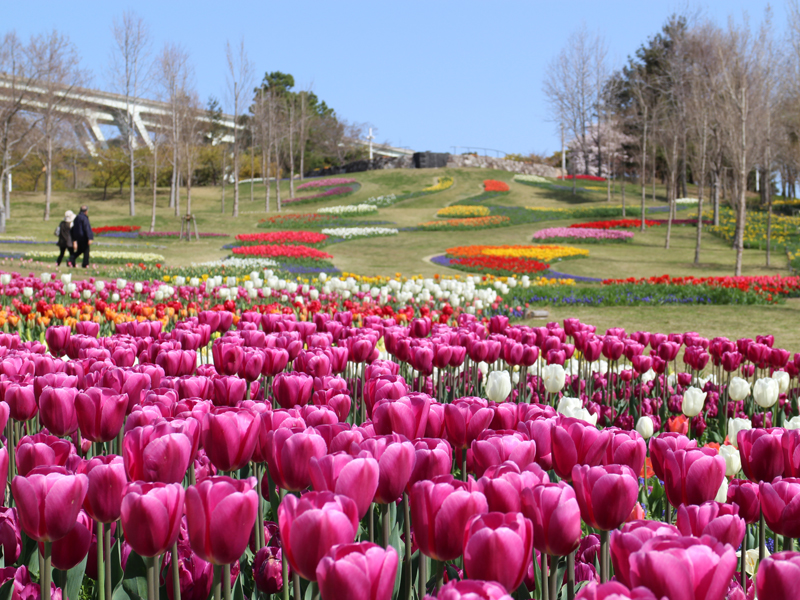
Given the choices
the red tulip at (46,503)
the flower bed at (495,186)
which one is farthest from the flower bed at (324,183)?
A: the red tulip at (46,503)

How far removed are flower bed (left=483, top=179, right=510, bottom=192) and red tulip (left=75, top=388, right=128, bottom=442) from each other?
129ft

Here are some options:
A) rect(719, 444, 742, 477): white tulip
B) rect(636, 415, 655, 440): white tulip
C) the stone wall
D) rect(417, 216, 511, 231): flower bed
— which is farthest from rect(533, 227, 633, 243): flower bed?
the stone wall

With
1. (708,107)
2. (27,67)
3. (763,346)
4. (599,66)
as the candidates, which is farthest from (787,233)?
(27,67)

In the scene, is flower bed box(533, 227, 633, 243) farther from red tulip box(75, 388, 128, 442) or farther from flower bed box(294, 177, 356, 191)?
red tulip box(75, 388, 128, 442)

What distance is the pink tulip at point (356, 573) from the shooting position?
84 cm

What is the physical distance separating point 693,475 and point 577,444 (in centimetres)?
23

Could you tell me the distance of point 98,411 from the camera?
67.3 inches

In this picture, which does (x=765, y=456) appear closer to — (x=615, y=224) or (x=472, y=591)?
(x=472, y=591)

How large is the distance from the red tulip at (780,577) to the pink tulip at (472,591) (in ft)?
1.25

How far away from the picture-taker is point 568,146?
62281mm

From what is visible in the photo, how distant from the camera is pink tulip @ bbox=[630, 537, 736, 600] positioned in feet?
2.71

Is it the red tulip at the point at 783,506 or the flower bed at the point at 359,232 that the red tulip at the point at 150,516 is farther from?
the flower bed at the point at 359,232

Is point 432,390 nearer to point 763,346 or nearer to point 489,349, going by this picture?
point 489,349

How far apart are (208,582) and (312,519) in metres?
0.60
